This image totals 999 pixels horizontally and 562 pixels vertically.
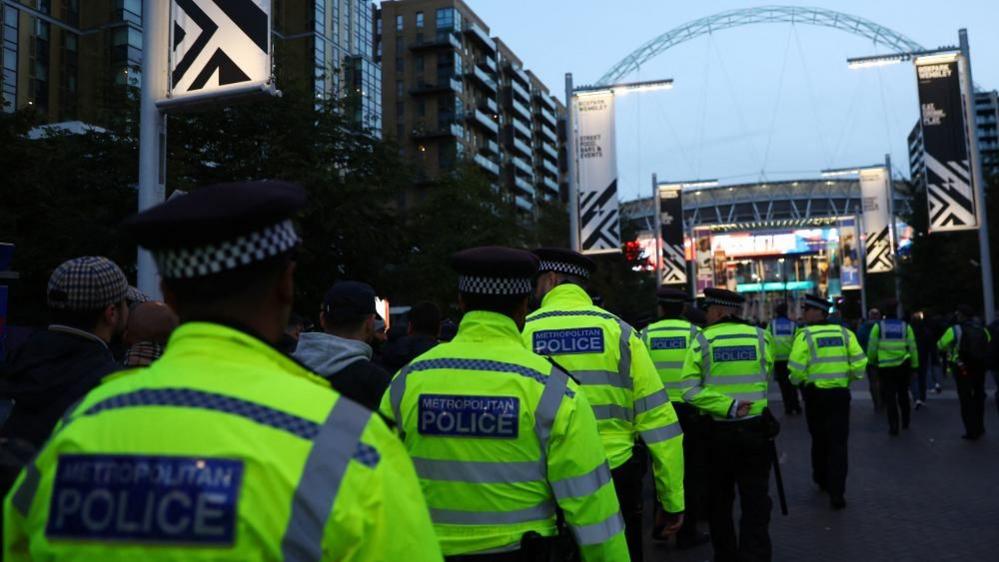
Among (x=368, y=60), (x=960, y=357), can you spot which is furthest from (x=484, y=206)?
(x=368, y=60)

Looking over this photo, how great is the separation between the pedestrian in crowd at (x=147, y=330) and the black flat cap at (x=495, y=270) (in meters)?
1.67

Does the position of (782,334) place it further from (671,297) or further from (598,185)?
(671,297)

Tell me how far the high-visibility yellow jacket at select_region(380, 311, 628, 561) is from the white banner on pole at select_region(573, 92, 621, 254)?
12.9m

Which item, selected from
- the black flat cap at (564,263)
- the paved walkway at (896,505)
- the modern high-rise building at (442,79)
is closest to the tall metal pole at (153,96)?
the black flat cap at (564,263)

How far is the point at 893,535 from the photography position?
24.8ft

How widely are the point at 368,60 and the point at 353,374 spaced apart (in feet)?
204

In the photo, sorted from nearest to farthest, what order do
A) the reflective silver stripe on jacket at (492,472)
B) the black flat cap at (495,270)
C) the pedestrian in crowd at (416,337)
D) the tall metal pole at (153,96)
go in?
the reflective silver stripe on jacket at (492,472)
the black flat cap at (495,270)
the tall metal pole at (153,96)
the pedestrian in crowd at (416,337)

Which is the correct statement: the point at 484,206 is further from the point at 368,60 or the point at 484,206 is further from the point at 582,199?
the point at 368,60

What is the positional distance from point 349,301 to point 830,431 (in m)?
6.14

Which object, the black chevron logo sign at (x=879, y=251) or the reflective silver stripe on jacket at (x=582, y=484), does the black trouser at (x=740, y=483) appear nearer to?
the reflective silver stripe on jacket at (x=582, y=484)

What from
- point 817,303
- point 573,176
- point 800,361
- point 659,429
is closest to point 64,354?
point 659,429

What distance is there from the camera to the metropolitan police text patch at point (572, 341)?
14.8ft

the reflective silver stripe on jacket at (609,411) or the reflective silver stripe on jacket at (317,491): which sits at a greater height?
the reflective silver stripe on jacket at (317,491)

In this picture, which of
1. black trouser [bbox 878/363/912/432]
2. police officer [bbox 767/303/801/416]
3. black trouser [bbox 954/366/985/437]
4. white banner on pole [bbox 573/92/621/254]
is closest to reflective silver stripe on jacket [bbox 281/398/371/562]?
black trouser [bbox 878/363/912/432]
